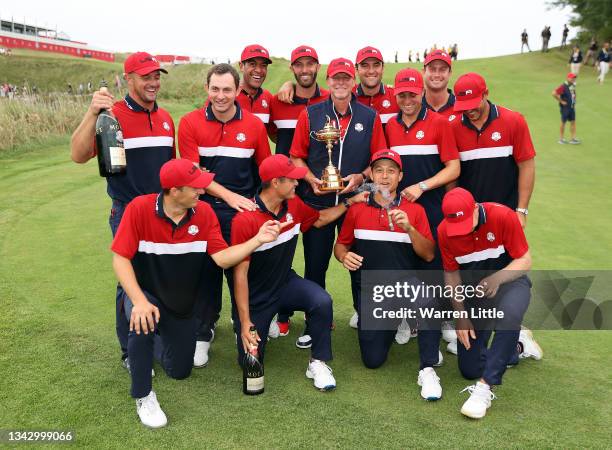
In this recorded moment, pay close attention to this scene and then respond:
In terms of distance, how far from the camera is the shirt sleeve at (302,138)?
16.8 feet

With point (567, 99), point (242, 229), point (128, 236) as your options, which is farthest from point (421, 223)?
point (567, 99)

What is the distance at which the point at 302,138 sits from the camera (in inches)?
202

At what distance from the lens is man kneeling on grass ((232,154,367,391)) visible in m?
4.36

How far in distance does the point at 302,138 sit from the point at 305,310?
1.58 m

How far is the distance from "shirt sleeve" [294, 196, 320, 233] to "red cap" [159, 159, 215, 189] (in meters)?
1.11

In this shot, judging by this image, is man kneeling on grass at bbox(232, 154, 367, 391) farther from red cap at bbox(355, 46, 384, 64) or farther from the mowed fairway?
A: red cap at bbox(355, 46, 384, 64)

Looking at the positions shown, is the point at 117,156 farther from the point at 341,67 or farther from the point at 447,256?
the point at 447,256

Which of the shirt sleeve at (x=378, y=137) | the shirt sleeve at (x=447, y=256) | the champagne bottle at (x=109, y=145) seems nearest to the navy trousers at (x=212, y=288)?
the champagne bottle at (x=109, y=145)

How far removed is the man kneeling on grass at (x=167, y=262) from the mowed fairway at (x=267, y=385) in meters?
0.25

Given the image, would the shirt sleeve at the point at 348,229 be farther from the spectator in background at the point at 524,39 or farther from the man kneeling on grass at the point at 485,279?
the spectator in background at the point at 524,39

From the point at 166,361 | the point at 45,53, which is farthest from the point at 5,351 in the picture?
the point at 45,53

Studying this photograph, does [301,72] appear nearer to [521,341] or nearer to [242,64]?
[242,64]

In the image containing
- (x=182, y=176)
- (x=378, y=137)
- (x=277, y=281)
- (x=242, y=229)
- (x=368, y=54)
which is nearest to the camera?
(x=182, y=176)

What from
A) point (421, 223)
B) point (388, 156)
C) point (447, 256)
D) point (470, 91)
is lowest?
point (447, 256)
